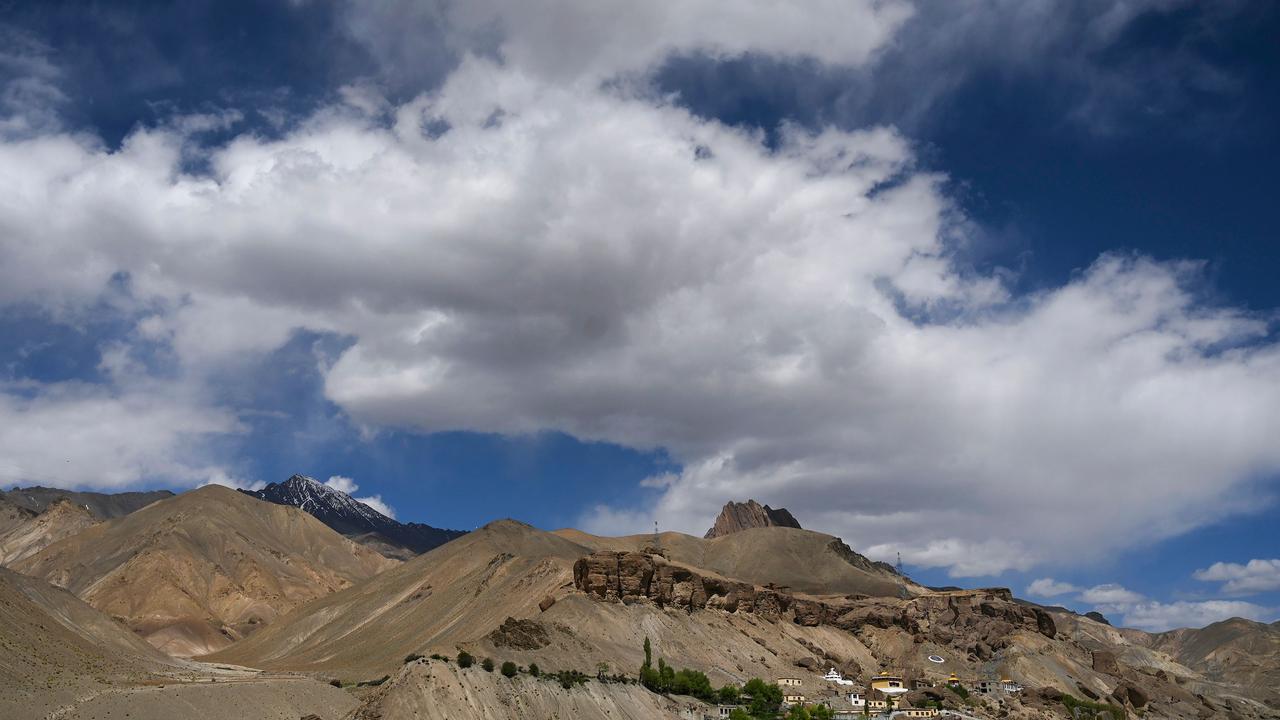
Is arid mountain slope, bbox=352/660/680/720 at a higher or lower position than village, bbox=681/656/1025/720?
lower

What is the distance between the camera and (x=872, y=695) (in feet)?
524

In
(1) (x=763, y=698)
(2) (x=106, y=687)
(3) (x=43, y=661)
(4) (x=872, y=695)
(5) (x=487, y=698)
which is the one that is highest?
(4) (x=872, y=695)

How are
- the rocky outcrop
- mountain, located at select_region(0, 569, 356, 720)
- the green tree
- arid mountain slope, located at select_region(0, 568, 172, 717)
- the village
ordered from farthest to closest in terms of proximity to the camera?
the village < the green tree < the rocky outcrop < mountain, located at select_region(0, 569, 356, 720) < arid mountain slope, located at select_region(0, 568, 172, 717)

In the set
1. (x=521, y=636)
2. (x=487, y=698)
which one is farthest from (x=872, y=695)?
(x=487, y=698)

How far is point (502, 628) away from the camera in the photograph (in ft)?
452

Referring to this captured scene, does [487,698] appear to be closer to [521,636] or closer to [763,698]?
[521,636]

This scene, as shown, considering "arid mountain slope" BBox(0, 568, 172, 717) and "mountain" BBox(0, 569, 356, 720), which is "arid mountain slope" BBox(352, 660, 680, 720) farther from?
"arid mountain slope" BBox(0, 568, 172, 717)

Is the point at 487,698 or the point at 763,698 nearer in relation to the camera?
the point at 487,698

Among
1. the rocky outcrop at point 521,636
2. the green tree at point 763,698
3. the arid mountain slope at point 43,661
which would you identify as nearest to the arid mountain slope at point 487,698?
the rocky outcrop at point 521,636

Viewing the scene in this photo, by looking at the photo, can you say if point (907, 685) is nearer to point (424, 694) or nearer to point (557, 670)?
point (557, 670)

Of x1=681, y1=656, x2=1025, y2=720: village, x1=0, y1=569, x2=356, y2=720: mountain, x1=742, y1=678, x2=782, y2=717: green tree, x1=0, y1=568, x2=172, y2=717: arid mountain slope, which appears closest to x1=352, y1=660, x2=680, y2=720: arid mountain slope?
x1=681, y1=656, x2=1025, y2=720: village

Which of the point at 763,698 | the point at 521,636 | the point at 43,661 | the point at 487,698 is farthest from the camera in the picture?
the point at 763,698

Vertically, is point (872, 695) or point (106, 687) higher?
point (872, 695)

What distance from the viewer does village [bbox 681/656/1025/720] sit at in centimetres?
14225
